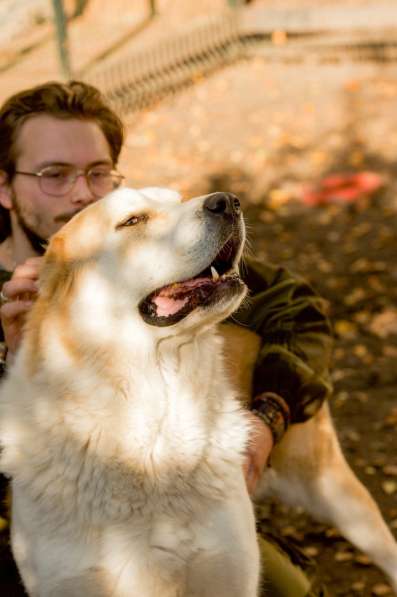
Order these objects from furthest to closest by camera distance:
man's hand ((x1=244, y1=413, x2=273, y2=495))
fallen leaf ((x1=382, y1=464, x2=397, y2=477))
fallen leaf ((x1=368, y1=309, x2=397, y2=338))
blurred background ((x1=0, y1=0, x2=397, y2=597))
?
fallen leaf ((x1=368, y1=309, x2=397, y2=338)) < blurred background ((x1=0, y1=0, x2=397, y2=597)) < fallen leaf ((x1=382, y1=464, x2=397, y2=477)) < man's hand ((x1=244, y1=413, x2=273, y2=495))

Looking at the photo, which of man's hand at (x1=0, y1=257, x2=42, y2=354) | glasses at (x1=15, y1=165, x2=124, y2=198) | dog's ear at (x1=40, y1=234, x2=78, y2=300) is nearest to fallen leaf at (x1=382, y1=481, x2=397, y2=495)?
glasses at (x1=15, y1=165, x2=124, y2=198)

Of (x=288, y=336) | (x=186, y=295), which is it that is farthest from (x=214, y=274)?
(x=288, y=336)

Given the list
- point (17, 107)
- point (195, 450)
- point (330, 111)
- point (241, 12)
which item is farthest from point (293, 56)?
point (195, 450)

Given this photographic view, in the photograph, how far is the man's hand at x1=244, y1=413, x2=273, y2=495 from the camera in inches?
102

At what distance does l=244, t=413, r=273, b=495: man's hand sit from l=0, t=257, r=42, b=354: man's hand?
0.78m

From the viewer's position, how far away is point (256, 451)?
2.62m

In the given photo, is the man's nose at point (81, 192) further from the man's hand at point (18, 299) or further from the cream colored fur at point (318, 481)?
the cream colored fur at point (318, 481)

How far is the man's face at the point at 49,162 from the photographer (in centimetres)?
281

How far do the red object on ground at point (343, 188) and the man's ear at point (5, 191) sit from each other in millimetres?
4387

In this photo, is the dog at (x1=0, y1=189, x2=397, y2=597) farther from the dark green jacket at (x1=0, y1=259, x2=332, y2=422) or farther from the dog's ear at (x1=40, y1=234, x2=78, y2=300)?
the dark green jacket at (x1=0, y1=259, x2=332, y2=422)

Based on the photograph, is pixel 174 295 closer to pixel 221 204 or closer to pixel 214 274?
pixel 214 274

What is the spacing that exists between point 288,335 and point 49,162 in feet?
3.46

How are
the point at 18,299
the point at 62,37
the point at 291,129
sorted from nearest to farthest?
the point at 18,299 < the point at 62,37 < the point at 291,129

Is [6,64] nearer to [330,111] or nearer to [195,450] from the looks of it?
[330,111]
